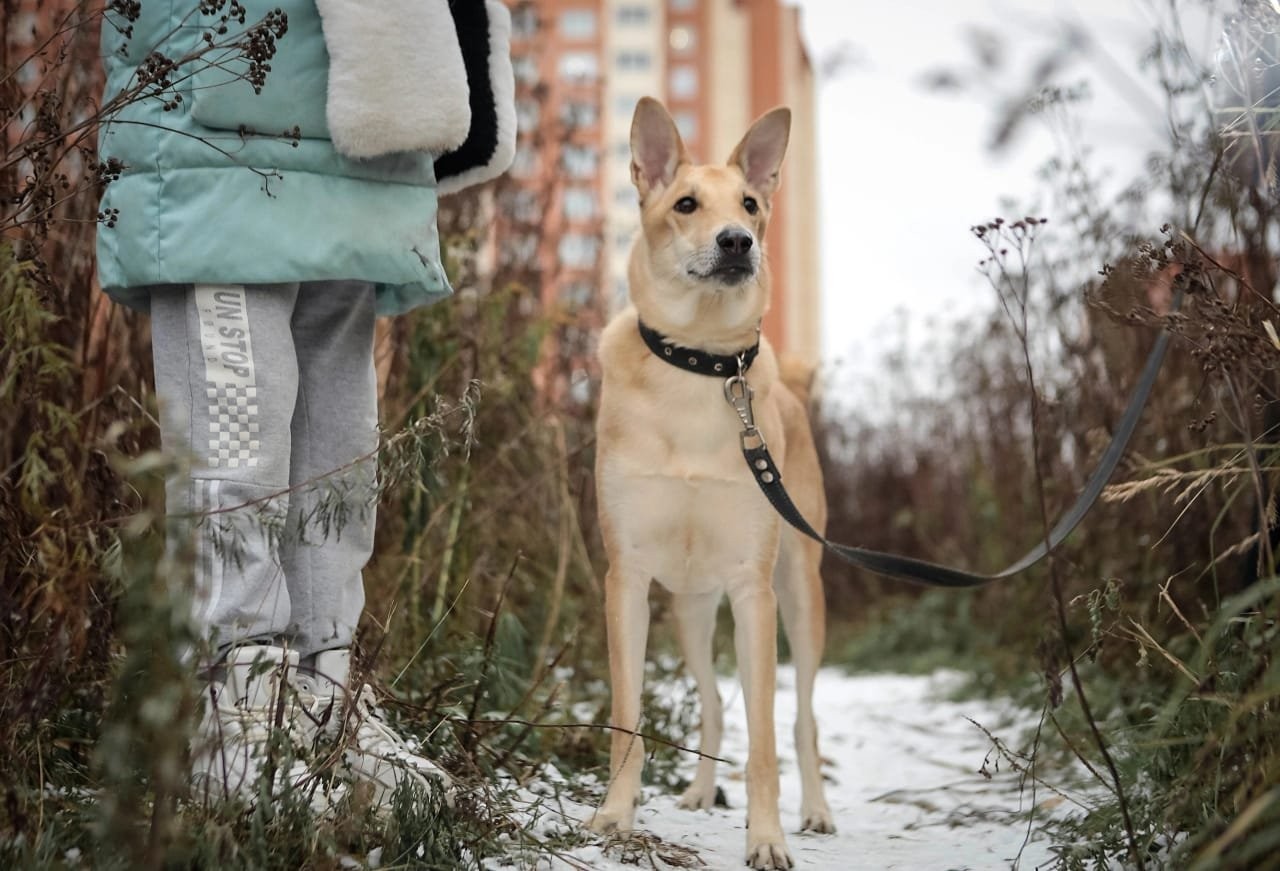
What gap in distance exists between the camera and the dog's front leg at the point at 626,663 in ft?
9.02

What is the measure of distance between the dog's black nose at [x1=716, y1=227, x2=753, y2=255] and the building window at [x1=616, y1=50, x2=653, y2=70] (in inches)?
1748

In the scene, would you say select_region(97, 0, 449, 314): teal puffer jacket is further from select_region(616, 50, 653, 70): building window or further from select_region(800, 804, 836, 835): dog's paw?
select_region(616, 50, 653, 70): building window

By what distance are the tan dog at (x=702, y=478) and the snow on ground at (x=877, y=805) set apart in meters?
0.15

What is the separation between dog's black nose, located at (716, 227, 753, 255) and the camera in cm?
306

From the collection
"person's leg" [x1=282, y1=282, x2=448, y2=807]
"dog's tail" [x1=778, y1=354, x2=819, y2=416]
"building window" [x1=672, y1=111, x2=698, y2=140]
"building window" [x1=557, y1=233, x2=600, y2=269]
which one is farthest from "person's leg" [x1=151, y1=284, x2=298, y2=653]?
"building window" [x1=672, y1=111, x2=698, y2=140]

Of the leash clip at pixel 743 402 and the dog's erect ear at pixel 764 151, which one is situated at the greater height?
the dog's erect ear at pixel 764 151

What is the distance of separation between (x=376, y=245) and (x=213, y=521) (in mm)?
665

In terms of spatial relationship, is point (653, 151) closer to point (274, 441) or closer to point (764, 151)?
point (764, 151)

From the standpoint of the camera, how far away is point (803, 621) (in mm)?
3363

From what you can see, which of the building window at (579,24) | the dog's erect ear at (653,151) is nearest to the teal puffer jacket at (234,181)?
the dog's erect ear at (653,151)

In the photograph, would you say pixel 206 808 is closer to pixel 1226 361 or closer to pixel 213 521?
pixel 213 521

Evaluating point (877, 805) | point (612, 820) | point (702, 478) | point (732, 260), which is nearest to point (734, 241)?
point (732, 260)

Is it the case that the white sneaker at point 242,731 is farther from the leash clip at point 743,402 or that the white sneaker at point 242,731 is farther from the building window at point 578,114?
the building window at point 578,114

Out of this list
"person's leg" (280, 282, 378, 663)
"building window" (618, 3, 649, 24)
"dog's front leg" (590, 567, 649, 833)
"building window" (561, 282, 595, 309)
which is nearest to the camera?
"person's leg" (280, 282, 378, 663)
